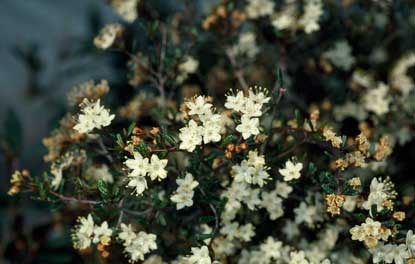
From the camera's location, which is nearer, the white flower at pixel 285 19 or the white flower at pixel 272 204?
the white flower at pixel 272 204

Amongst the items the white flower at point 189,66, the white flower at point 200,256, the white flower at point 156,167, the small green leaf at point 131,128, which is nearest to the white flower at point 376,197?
the white flower at point 200,256

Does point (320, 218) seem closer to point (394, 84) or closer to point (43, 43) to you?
point (394, 84)

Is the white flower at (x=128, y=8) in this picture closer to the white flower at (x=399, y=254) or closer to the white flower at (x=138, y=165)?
the white flower at (x=138, y=165)

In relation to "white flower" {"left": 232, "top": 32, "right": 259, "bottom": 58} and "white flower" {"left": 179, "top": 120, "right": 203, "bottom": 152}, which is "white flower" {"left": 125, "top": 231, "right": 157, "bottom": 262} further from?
"white flower" {"left": 232, "top": 32, "right": 259, "bottom": 58}

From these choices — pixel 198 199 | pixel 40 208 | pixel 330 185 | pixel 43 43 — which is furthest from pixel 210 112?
pixel 43 43

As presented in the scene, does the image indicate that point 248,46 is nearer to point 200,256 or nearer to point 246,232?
point 246,232

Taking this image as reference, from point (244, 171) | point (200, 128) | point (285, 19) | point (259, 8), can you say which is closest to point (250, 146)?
point (244, 171)
